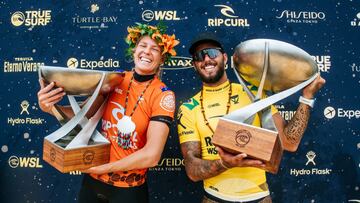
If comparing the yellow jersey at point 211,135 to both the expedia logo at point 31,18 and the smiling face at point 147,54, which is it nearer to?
the smiling face at point 147,54

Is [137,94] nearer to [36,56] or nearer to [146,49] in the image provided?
[146,49]

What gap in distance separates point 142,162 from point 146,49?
686 millimetres

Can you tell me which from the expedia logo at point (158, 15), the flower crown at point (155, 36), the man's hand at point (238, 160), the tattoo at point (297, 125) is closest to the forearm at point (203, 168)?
the man's hand at point (238, 160)

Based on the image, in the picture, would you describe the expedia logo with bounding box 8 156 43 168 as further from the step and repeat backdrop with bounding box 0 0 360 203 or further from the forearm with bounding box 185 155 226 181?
the forearm with bounding box 185 155 226 181

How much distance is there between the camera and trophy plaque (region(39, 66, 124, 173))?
1.82m

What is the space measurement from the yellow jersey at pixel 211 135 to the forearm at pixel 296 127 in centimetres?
15

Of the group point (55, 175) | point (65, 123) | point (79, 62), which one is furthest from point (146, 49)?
point (55, 175)

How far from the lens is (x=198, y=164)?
1937 millimetres

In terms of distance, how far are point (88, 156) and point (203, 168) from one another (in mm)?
668

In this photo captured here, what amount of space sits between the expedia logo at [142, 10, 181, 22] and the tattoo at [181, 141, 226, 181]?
1287 millimetres

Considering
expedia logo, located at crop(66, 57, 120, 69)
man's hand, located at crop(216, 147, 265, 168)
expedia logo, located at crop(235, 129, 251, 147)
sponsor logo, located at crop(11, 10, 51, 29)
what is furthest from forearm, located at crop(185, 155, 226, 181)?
sponsor logo, located at crop(11, 10, 51, 29)

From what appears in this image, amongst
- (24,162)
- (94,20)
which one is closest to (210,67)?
(94,20)

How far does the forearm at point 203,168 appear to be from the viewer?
1852 millimetres

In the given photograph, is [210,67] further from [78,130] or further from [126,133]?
[78,130]
